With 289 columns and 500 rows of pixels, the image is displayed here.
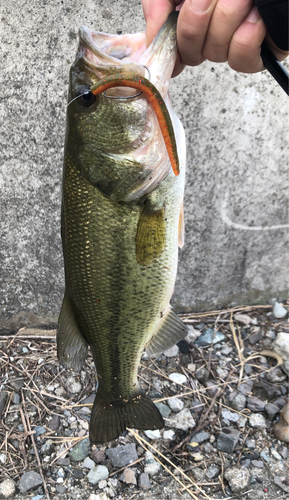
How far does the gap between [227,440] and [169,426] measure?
355 mm

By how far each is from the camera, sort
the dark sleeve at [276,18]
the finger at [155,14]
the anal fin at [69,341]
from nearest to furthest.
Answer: the dark sleeve at [276,18]
the finger at [155,14]
the anal fin at [69,341]

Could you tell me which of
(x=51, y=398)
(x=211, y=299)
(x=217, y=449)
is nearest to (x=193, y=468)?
(x=217, y=449)

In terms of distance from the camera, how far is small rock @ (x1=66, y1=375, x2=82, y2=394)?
2.44 m

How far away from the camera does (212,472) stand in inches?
80.5

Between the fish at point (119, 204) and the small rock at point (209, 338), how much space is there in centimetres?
133

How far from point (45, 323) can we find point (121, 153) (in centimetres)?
201

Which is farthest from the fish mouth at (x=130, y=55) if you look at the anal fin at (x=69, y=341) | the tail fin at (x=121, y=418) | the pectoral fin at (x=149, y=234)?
the tail fin at (x=121, y=418)

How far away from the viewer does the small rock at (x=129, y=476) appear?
6.51ft

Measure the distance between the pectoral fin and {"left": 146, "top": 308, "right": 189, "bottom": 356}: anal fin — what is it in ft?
1.03

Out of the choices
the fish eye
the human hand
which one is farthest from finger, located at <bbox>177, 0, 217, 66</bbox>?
the fish eye

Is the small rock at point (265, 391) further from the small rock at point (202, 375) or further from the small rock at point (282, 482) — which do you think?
the small rock at point (282, 482)

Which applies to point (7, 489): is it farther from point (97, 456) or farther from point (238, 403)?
point (238, 403)

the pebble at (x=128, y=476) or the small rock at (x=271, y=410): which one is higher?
the pebble at (x=128, y=476)

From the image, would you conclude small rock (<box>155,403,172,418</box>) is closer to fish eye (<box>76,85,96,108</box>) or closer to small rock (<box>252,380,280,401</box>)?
small rock (<box>252,380,280,401</box>)
